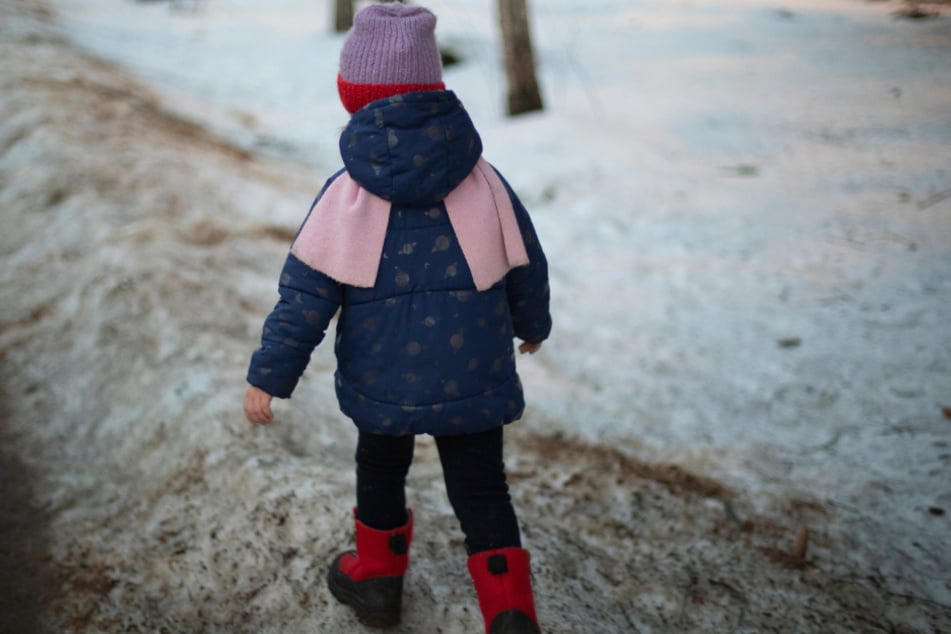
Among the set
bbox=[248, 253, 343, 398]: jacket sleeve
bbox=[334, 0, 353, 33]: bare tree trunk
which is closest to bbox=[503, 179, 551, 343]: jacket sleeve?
bbox=[248, 253, 343, 398]: jacket sleeve

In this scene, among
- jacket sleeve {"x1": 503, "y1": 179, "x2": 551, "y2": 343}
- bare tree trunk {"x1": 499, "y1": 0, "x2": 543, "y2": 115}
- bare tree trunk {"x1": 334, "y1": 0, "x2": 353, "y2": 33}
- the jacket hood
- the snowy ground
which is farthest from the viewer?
bare tree trunk {"x1": 334, "y1": 0, "x2": 353, "y2": 33}

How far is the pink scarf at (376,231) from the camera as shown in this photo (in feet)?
6.01

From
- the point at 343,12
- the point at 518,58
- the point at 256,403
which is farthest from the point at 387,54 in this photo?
the point at 343,12

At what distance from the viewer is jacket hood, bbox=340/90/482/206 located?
178cm

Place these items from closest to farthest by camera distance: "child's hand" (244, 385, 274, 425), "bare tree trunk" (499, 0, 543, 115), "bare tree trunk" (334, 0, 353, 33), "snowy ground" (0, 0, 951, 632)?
"child's hand" (244, 385, 274, 425)
"snowy ground" (0, 0, 951, 632)
"bare tree trunk" (499, 0, 543, 115)
"bare tree trunk" (334, 0, 353, 33)

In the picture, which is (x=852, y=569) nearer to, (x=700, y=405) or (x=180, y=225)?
(x=700, y=405)

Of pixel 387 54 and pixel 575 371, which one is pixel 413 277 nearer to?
pixel 387 54

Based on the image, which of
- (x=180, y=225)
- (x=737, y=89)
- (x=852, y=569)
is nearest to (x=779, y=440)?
(x=852, y=569)

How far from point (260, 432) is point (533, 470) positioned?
120cm

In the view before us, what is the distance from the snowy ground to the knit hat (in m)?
1.30

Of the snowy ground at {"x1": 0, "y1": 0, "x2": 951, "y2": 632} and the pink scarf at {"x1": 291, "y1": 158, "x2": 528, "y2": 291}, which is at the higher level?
the pink scarf at {"x1": 291, "y1": 158, "x2": 528, "y2": 291}

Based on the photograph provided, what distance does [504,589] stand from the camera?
1989mm

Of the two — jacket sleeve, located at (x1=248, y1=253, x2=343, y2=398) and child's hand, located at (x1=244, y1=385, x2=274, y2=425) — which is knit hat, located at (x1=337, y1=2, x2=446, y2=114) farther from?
child's hand, located at (x1=244, y1=385, x2=274, y2=425)

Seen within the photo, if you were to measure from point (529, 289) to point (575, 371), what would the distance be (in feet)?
7.58
